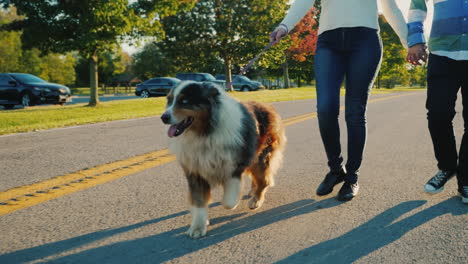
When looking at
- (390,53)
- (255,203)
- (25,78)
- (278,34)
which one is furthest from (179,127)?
(390,53)

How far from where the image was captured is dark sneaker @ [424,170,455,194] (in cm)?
346

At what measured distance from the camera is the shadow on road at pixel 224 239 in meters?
2.33

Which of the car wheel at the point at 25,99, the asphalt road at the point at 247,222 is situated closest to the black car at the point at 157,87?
the car wheel at the point at 25,99

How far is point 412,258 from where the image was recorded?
227cm

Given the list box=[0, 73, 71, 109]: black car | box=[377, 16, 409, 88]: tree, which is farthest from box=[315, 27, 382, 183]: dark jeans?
box=[377, 16, 409, 88]: tree

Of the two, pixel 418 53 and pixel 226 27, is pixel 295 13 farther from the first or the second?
pixel 226 27

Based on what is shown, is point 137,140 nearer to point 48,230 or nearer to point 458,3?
point 48,230

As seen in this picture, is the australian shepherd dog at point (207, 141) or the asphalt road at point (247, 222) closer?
the asphalt road at point (247, 222)

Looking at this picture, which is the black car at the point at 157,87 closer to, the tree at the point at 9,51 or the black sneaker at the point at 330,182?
the tree at the point at 9,51

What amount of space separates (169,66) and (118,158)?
173ft

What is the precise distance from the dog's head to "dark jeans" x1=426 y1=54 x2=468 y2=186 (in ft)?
6.52

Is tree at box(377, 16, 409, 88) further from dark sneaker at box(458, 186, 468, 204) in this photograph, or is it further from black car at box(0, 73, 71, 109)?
dark sneaker at box(458, 186, 468, 204)

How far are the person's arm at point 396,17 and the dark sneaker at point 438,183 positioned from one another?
4.21ft

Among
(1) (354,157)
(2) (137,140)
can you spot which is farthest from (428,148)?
(2) (137,140)
